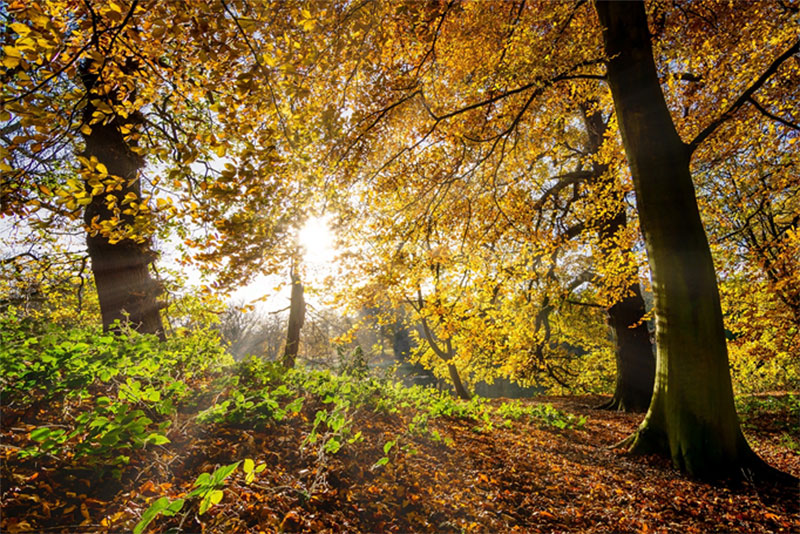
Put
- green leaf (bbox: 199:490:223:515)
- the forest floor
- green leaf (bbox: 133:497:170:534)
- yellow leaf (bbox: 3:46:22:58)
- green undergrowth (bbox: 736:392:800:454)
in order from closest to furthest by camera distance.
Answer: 1. green leaf (bbox: 133:497:170:534)
2. green leaf (bbox: 199:490:223:515)
3. yellow leaf (bbox: 3:46:22:58)
4. the forest floor
5. green undergrowth (bbox: 736:392:800:454)

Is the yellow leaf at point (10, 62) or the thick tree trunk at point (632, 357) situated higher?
the yellow leaf at point (10, 62)

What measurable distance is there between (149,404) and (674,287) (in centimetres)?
597

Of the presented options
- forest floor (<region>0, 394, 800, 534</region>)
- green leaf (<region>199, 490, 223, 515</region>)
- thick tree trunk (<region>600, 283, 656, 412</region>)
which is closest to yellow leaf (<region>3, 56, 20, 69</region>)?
forest floor (<region>0, 394, 800, 534</region>)

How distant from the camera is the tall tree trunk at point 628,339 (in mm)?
8484

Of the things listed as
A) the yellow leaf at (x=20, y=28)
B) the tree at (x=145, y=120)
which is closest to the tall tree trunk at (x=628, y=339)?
the tree at (x=145, y=120)

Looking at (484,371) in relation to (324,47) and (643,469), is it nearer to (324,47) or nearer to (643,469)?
(643,469)

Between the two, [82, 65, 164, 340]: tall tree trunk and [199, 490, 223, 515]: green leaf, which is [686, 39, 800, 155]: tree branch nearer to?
[199, 490, 223, 515]: green leaf

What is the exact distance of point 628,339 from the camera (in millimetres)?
8789

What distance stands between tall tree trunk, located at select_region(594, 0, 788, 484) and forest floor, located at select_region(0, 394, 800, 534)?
0.34 metres

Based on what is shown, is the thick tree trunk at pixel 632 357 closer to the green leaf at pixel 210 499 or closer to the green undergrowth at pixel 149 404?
the green undergrowth at pixel 149 404

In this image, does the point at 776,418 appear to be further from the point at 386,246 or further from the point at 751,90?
the point at 386,246

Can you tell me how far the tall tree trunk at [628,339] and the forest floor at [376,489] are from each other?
3816 millimetres

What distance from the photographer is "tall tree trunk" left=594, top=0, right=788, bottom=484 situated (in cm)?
371

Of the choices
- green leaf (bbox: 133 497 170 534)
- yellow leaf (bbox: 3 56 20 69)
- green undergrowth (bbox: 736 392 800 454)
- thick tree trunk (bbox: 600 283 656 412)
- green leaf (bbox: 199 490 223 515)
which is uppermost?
yellow leaf (bbox: 3 56 20 69)
